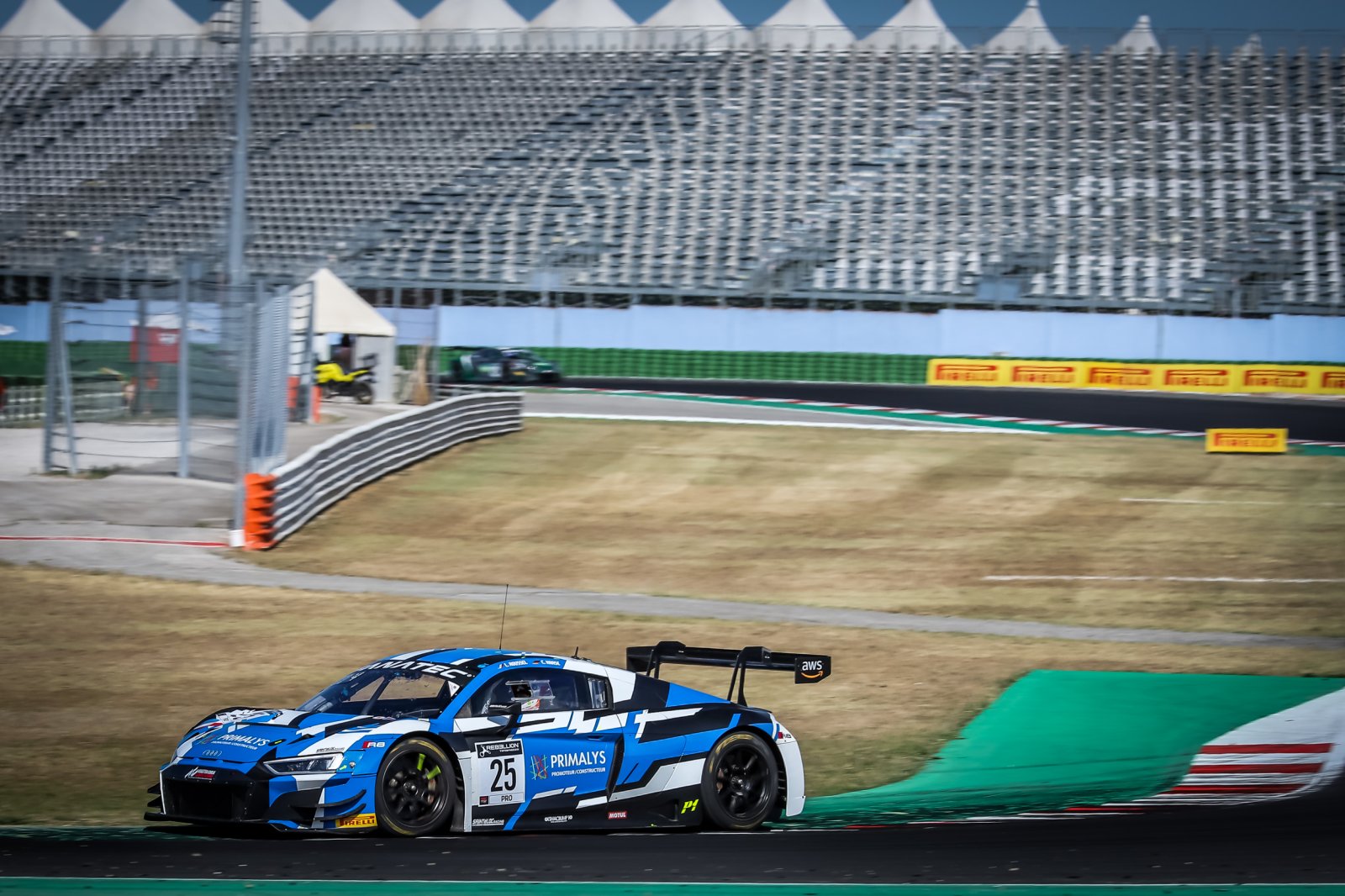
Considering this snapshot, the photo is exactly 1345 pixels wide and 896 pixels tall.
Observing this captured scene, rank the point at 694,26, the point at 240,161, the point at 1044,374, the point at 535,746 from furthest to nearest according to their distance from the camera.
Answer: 1. the point at 694,26
2. the point at 1044,374
3. the point at 240,161
4. the point at 535,746

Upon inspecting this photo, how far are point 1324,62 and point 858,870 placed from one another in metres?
53.0

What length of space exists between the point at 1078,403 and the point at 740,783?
103 ft

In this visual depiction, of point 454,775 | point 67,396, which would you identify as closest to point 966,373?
point 67,396

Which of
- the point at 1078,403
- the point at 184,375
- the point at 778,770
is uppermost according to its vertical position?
the point at 1078,403

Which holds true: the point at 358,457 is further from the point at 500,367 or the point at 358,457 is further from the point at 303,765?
the point at 500,367

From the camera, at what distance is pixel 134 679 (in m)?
12.9

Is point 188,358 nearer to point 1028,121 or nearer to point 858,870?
point 858,870

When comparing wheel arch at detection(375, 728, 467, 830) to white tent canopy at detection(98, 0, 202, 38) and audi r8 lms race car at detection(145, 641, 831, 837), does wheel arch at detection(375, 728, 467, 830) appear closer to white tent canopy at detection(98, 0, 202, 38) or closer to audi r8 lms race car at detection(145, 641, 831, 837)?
audi r8 lms race car at detection(145, 641, 831, 837)

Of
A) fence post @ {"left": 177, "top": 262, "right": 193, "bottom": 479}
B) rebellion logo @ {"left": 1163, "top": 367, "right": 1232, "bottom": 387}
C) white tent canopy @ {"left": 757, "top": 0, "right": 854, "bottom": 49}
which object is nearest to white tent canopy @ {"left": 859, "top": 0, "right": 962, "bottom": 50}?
white tent canopy @ {"left": 757, "top": 0, "right": 854, "bottom": 49}

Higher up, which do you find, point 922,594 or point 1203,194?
point 1203,194

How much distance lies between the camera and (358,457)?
80.2 ft

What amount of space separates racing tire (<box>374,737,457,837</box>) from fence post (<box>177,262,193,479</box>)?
1681cm

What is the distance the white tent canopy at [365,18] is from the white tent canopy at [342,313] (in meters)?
35.6

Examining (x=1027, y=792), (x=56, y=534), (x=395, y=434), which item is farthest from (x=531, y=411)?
(x=1027, y=792)
